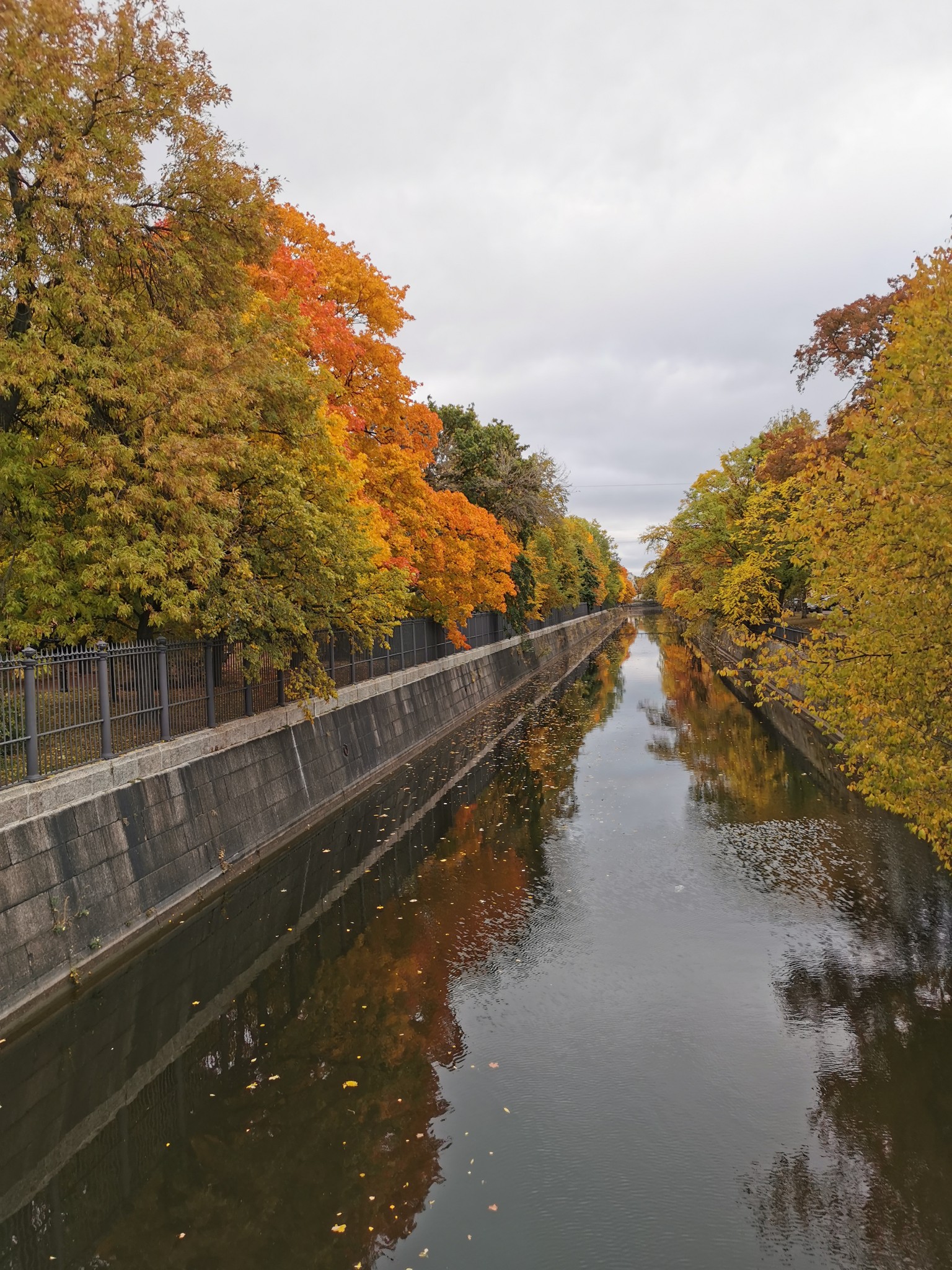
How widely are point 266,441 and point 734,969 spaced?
11571mm

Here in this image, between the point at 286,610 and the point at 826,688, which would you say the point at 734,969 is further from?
the point at 286,610

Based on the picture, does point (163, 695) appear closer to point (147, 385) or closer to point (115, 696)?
point (115, 696)

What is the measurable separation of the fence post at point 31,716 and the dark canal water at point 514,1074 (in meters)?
2.78

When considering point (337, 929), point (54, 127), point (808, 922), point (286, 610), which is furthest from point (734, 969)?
point (54, 127)

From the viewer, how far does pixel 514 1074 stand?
319 inches

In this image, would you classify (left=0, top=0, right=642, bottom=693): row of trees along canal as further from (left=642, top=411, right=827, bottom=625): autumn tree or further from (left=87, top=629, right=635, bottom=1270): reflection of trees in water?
(left=642, top=411, right=827, bottom=625): autumn tree

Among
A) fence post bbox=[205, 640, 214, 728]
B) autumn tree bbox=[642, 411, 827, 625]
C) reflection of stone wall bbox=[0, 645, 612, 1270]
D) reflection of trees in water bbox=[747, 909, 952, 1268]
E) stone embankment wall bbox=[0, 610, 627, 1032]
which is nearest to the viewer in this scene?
reflection of trees in water bbox=[747, 909, 952, 1268]

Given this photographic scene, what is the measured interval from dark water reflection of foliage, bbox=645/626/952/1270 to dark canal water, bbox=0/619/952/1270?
33 millimetres

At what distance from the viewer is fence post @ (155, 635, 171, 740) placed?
42.7 ft

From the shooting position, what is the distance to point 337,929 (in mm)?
11922

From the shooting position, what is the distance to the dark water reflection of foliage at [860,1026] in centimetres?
608

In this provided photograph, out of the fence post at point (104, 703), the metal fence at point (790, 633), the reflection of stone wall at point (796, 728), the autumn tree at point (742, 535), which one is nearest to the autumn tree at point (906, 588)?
the reflection of stone wall at point (796, 728)

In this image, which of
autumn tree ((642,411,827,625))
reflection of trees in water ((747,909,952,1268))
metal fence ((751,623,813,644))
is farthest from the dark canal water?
metal fence ((751,623,813,644))

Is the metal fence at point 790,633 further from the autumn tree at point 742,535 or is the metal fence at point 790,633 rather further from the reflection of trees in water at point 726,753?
the reflection of trees in water at point 726,753
